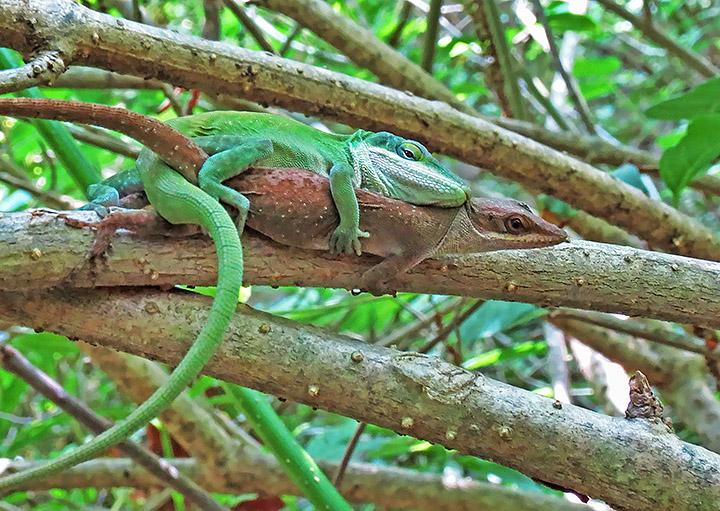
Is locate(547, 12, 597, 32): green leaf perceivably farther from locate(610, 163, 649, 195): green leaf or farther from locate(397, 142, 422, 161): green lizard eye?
locate(397, 142, 422, 161): green lizard eye

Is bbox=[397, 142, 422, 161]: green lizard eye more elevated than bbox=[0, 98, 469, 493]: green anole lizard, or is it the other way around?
bbox=[397, 142, 422, 161]: green lizard eye

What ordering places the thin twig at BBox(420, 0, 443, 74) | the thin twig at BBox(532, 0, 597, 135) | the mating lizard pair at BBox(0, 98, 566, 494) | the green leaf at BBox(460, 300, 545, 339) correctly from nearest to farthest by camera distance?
the mating lizard pair at BBox(0, 98, 566, 494) < the green leaf at BBox(460, 300, 545, 339) < the thin twig at BBox(420, 0, 443, 74) < the thin twig at BBox(532, 0, 597, 135)

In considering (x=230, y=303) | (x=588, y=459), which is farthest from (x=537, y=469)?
(x=230, y=303)

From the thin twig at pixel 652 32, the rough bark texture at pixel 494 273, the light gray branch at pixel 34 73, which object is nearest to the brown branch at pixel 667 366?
the rough bark texture at pixel 494 273

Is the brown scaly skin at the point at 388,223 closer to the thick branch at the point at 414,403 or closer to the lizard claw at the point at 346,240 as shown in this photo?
the lizard claw at the point at 346,240

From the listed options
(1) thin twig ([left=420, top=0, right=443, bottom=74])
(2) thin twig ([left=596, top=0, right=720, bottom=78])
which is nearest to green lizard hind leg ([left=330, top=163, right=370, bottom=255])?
(1) thin twig ([left=420, top=0, right=443, bottom=74])

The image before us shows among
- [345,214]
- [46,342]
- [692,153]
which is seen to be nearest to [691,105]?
[692,153]

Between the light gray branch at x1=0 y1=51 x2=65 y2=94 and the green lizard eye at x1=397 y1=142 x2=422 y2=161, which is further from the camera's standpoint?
the green lizard eye at x1=397 y1=142 x2=422 y2=161

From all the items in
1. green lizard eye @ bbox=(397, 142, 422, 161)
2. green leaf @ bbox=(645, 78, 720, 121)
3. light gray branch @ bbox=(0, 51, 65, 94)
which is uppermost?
green leaf @ bbox=(645, 78, 720, 121)
